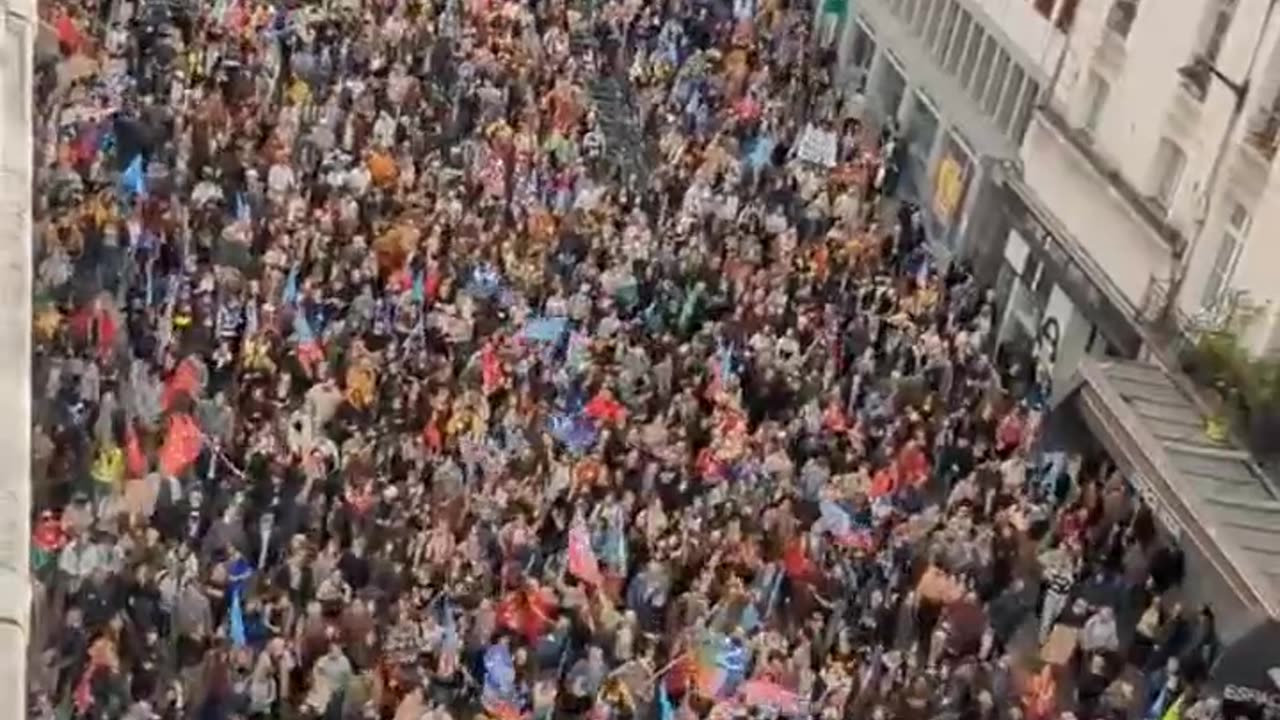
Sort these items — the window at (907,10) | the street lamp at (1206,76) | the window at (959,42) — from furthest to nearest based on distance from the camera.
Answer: the window at (907,10), the window at (959,42), the street lamp at (1206,76)

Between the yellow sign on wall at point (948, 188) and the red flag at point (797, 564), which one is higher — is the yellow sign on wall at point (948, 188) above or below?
below

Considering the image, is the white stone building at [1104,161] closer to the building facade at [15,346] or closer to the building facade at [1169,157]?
the building facade at [1169,157]

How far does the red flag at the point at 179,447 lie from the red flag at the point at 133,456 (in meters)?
0.20

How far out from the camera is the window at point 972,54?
39.8 metres

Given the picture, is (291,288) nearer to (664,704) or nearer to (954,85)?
(664,704)

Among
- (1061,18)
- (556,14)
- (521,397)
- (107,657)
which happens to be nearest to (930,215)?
(1061,18)

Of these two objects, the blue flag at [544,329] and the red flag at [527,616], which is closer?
the red flag at [527,616]

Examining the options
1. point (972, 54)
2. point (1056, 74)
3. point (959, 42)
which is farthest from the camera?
point (959, 42)

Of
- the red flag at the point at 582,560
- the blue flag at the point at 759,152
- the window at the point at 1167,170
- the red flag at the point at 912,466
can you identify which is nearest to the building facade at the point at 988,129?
the window at the point at 1167,170

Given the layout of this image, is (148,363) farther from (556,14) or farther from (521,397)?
(556,14)

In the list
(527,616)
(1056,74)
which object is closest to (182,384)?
(527,616)

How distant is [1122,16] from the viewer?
3425 cm

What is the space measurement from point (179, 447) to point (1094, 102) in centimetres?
1593

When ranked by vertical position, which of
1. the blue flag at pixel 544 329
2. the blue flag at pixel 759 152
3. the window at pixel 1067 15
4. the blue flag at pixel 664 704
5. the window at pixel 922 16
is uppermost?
the window at pixel 1067 15
